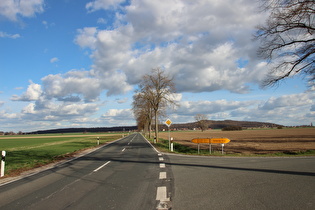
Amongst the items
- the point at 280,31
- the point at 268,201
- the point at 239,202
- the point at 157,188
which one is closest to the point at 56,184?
the point at 157,188

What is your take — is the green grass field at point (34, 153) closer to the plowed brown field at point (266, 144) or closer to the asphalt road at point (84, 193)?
the asphalt road at point (84, 193)

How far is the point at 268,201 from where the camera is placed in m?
5.07

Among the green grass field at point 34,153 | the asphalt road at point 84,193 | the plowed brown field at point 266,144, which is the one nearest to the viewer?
the asphalt road at point 84,193

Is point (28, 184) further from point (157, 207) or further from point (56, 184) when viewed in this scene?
point (157, 207)

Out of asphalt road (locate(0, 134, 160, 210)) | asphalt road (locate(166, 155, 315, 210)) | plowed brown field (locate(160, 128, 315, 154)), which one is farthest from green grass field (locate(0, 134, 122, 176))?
plowed brown field (locate(160, 128, 315, 154))

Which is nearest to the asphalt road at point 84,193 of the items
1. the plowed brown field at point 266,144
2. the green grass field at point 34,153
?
the green grass field at point 34,153

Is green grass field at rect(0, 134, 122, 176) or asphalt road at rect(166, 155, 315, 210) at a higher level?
asphalt road at rect(166, 155, 315, 210)

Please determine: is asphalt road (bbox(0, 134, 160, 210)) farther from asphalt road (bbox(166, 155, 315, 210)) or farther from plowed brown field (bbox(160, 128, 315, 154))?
plowed brown field (bbox(160, 128, 315, 154))

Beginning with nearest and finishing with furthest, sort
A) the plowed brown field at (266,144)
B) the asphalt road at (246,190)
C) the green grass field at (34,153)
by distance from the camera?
1. the asphalt road at (246,190)
2. the green grass field at (34,153)
3. the plowed brown field at (266,144)

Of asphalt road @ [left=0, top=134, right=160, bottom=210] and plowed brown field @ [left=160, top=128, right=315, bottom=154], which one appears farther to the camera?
plowed brown field @ [left=160, top=128, right=315, bottom=154]

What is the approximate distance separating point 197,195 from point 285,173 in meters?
3.93

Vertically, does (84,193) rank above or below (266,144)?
above

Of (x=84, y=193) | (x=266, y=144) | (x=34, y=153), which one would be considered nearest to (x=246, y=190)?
(x=84, y=193)

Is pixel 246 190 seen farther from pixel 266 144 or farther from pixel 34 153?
pixel 266 144
